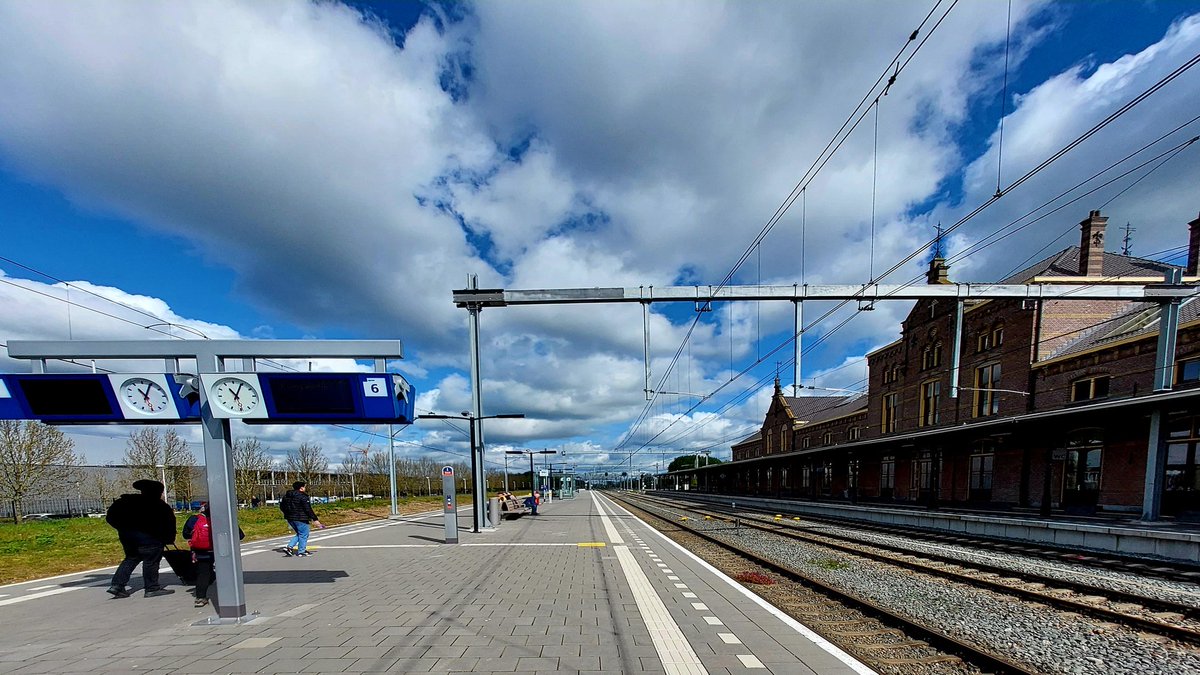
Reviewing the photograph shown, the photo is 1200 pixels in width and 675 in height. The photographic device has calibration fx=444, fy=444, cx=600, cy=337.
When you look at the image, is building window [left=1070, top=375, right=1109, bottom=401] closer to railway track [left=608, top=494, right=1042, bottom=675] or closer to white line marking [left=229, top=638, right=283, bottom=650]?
railway track [left=608, top=494, right=1042, bottom=675]

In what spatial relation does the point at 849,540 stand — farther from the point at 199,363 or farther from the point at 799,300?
the point at 199,363

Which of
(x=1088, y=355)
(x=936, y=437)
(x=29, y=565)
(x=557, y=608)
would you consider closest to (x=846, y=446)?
(x=936, y=437)

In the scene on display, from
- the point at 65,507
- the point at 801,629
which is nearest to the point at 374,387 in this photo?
the point at 801,629

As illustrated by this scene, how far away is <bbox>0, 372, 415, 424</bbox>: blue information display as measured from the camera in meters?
5.84

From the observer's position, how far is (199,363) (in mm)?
5977

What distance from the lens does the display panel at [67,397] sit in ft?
19.2

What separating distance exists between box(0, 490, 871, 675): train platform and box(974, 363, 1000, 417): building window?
24414mm

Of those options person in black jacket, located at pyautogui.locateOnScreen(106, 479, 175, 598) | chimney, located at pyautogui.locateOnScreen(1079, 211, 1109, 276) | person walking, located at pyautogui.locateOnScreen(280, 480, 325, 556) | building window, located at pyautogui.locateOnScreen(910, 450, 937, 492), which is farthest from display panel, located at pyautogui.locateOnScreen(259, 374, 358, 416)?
chimney, located at pyautogui.locateOnScreen(1079, 211, 1109, 276)

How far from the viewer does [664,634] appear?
5.16 meters

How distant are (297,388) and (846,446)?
27.9 meters

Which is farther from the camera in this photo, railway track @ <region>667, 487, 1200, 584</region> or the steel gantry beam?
the steel gantry beam

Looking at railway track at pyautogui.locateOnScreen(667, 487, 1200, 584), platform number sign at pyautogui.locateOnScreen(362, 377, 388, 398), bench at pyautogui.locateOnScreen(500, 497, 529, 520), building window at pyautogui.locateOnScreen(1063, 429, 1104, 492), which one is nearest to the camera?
platform number sign at pyautogui.locateOnScreen(362, 377, 388, 398)

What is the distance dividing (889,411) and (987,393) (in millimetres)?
10386

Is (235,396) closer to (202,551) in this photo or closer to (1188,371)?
(202,551)
